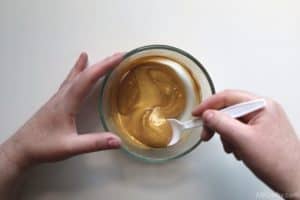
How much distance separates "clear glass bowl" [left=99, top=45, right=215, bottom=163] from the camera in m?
0.55

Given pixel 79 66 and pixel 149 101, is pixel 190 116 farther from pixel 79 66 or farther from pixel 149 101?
pixel 79 66

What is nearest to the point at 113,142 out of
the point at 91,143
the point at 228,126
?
the point at 91,143

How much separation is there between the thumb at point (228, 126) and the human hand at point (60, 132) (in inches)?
5.1

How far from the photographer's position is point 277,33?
58cm

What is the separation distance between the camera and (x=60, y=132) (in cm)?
53

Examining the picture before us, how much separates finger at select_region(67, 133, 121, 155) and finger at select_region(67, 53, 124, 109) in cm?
5

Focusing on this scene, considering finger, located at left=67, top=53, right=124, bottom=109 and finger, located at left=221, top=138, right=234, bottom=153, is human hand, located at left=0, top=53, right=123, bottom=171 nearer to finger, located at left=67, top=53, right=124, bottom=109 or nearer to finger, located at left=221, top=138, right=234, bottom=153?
finger, located at left=67, top=53, right=124, bottom=109

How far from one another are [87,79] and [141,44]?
102mm

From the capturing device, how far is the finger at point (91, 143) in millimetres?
512

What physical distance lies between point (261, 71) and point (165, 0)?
175 millimetres

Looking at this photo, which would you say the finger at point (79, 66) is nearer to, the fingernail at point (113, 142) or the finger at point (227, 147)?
the fingernail at point (113, 142)

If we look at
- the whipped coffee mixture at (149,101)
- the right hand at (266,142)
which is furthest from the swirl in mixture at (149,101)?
the right hand at (266,142)

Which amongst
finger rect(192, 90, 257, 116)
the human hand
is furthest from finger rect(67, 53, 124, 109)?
finger rect(192, 90, 257, 116)

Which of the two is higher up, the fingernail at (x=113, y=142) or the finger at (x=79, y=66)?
the finger at (x=79, y=66)
